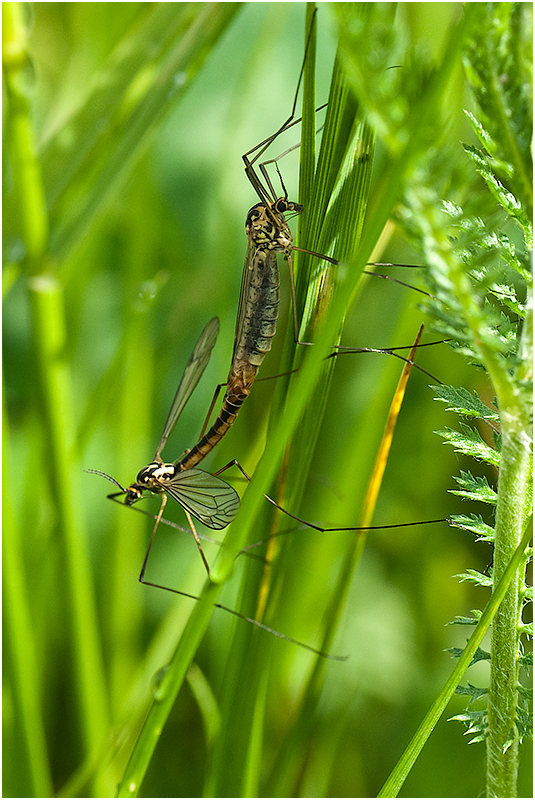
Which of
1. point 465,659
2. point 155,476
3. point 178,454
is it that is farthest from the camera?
point 178,454

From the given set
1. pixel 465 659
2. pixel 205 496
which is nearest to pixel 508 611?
pixel 465 659

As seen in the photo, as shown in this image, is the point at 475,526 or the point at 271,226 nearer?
the point at 475,526

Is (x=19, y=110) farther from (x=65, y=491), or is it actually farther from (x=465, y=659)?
(x=465, y=659)

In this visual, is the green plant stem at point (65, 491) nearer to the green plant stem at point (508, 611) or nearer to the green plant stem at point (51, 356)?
the green plant stem at point (51, 356)

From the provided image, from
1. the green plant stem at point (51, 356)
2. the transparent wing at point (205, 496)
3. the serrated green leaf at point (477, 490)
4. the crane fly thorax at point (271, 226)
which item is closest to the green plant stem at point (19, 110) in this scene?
the green plant stem at point (51, 356)

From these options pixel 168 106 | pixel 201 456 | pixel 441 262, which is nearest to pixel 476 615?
pixel 441 262

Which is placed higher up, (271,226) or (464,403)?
(271,226)
